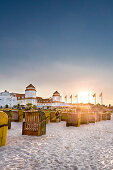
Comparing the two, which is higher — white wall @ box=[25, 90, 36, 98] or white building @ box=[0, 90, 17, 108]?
white wall @ box=[25, 90, 36, 98]

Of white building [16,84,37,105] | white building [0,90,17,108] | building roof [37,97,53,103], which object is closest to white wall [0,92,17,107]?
white building [0,90,17,108]

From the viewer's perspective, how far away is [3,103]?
302ft

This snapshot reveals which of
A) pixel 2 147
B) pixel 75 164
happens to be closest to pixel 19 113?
pixel 2 147

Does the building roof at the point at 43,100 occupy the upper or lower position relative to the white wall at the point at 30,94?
lower

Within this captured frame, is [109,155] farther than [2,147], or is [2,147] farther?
[2,147]

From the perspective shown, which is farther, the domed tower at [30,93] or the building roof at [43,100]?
the building roof at [43,100]

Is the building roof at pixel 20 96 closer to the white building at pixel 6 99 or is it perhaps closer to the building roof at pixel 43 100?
the white building at pixel 6 99

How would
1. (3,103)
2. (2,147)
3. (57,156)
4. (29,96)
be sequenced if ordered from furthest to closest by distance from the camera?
(29,96) < (3,103) < (2,147) < (57,156)

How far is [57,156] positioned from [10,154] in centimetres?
160

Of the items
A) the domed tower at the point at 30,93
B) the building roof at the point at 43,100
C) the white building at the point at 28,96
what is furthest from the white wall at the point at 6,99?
the building roof at the point at 43,100

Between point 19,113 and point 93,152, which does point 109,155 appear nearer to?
point 93,152

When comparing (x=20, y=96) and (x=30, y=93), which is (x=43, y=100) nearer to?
(x=30, y=93)

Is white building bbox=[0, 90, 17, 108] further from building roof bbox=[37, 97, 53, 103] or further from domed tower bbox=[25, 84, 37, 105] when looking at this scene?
building roof bbox=[37, 97, 53, 103]

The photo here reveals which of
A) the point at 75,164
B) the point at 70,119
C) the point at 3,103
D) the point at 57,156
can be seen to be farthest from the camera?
the point at 3,103
